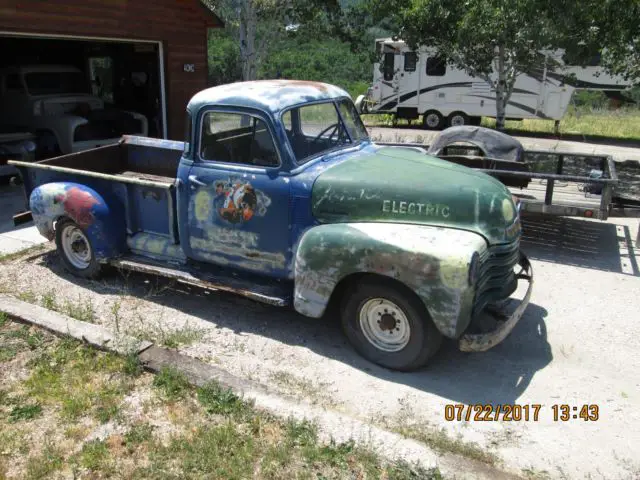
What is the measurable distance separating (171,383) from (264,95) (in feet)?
8.02

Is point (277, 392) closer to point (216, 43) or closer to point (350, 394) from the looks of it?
point (350, 394)

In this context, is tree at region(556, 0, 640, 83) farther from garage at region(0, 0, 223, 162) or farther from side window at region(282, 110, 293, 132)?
garage at region(0, 0, 223, 162)

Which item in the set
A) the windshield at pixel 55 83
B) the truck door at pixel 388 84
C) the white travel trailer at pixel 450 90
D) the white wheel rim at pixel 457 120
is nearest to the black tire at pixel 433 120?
the white travel trailer at pixel 450 90

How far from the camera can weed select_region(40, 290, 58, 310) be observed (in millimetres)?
5562

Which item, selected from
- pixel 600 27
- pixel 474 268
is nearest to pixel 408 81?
pixel 600 27

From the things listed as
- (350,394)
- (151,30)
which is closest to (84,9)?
(151,30)

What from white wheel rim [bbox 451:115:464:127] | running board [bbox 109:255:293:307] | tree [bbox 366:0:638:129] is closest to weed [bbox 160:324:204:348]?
running board [bbox 109:255:293:307]

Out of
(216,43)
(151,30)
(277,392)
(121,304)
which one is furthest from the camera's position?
(216,43)

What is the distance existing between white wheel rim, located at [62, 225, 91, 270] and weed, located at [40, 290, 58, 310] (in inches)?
20.1

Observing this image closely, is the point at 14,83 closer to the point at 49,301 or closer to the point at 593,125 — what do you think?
the point at 49,301

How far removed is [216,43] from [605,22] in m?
45.2

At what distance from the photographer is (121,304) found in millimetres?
5746

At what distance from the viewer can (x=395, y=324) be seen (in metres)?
4.45

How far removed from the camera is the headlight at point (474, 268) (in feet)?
12.8
